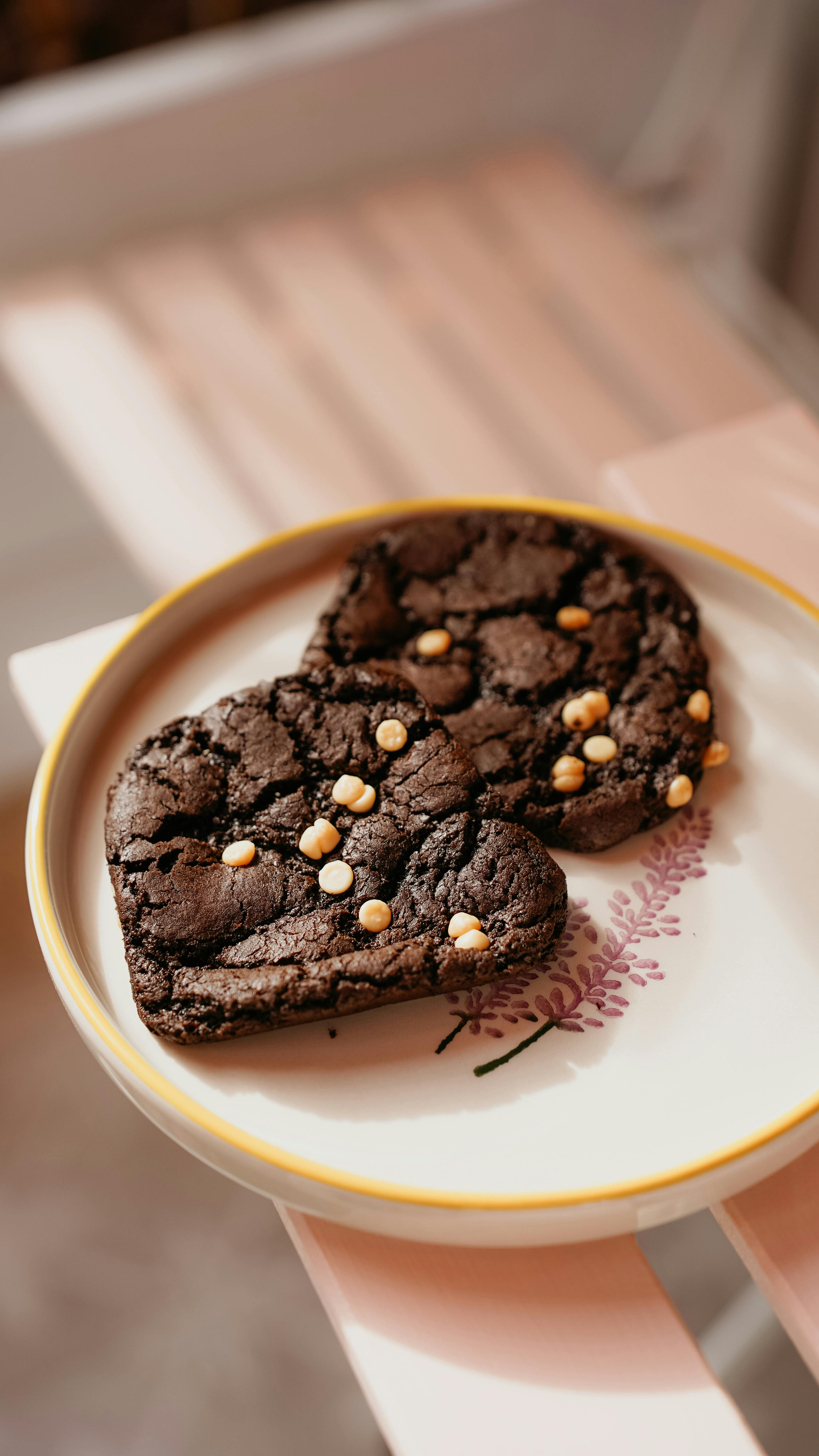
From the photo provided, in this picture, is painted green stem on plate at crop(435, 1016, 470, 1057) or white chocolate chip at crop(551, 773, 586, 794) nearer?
painted green stem on plate at crop(435, 1016, 470, 1057)

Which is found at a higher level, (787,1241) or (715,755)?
(715,755)

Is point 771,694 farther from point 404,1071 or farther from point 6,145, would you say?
point 6,145

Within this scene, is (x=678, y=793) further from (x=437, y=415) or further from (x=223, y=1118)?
→ (x=437, y=415)

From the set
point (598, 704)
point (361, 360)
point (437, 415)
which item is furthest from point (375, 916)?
point (361, 360)

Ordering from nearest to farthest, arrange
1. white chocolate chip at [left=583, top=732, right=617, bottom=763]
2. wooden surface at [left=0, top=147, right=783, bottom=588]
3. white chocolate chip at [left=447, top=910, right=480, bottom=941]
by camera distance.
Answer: white chocolate chip at [left=447, top=910, right=480, bottom=941], white chocolate chip at [left=583, top=732, right=617, bottom=763], wooden surface at [left=0, top=147, right=783, bottom=588]

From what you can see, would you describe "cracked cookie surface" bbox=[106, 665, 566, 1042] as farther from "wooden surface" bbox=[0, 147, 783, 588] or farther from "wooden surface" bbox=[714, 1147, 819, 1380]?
"wooden surface" bbox=[0, 147, 783, 588]

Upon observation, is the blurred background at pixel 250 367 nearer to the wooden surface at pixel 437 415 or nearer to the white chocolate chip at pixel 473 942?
the wooden surface at pixel 437 415

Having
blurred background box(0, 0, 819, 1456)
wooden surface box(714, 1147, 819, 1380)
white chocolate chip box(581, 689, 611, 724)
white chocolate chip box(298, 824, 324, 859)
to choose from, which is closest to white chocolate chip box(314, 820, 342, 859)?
white chocolate chip box(298, 824, 324, 859)
